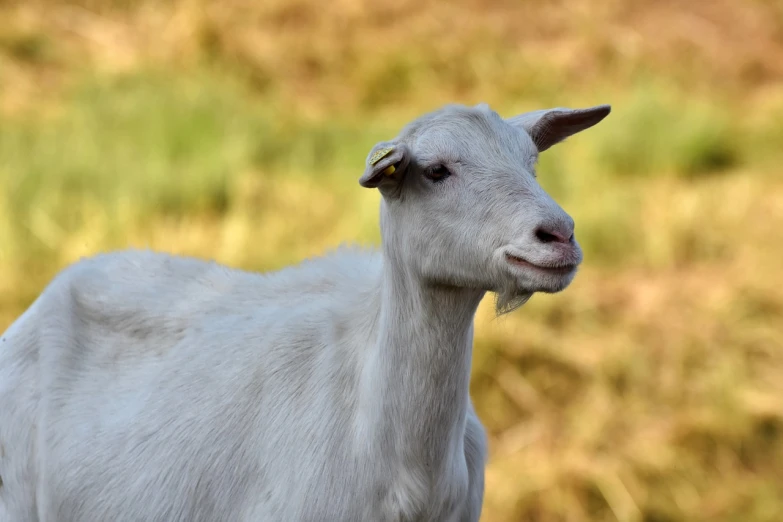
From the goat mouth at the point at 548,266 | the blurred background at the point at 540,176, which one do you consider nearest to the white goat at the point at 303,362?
the goat mouth at the point at 548,266

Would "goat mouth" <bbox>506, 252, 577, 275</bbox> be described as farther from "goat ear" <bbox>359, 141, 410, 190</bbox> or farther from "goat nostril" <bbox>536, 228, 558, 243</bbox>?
"goat ear" <bbox>359, 141, 410, 190</bbox>

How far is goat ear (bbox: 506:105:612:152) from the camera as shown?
3.02 m

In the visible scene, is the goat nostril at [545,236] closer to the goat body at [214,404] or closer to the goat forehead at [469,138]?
the goat forehead at [469,138]

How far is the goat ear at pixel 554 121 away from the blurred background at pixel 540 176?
326 cm

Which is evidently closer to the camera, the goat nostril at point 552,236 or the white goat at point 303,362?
the goat nostril at point 552,236

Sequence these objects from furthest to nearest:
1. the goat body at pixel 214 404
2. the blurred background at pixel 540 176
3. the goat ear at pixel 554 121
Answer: the blurred background at pixel 540 176 < the goat ear at pixel 554 121 < the goat body at pixel 214 404

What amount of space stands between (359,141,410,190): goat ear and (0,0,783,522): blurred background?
12.3 feet

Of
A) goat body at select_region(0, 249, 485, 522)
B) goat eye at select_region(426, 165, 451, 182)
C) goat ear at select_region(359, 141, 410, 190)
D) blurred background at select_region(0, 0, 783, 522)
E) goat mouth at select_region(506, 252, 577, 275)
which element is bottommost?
blurred background at select_region(0, 0, 783, 522)

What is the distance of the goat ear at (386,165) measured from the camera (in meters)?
2.58

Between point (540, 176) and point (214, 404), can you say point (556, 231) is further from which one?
point (540, 176)

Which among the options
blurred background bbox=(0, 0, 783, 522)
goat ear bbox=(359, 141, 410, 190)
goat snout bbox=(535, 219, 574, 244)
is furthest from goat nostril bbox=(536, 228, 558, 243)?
blurred background bbox=(0, 0, 783, 522)

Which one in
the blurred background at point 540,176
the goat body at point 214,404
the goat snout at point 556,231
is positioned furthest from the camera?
the blurred background at point 540,176

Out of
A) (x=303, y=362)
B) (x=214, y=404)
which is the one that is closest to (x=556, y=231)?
(x=303, y=362)

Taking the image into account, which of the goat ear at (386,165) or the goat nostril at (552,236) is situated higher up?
the goat ear at (386,165)
